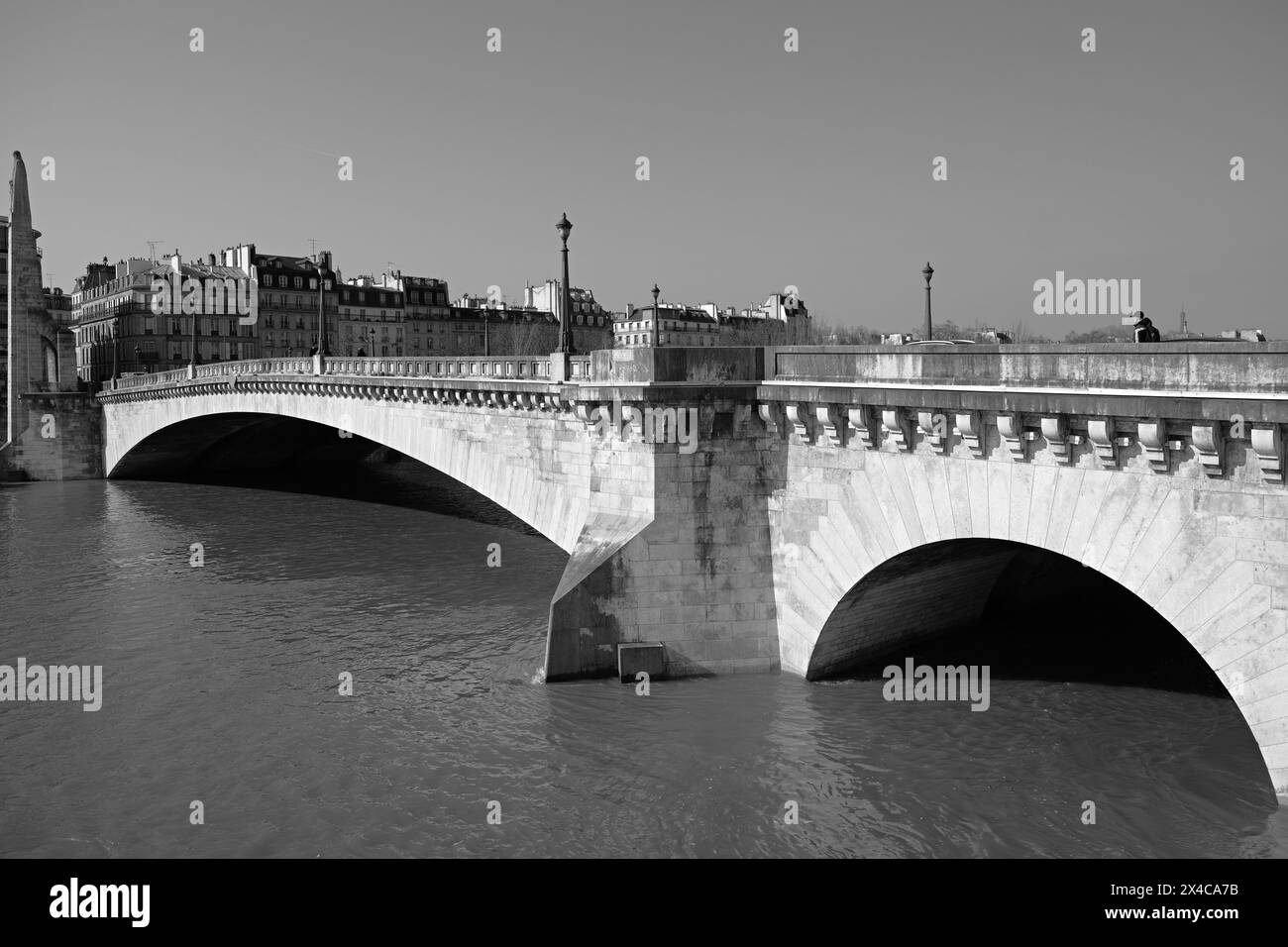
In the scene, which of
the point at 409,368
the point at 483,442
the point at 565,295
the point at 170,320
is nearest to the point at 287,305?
the point at 170,320

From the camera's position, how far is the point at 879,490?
14.3 metres

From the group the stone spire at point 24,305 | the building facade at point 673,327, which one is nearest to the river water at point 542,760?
the stone spire at point 24,305

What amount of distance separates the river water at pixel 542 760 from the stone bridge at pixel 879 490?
49.5 inches

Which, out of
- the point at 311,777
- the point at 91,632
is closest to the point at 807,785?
the point at 311,777

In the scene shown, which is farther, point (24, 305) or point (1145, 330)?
point (24, 305)

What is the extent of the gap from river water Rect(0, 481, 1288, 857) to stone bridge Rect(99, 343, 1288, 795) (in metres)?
1.26

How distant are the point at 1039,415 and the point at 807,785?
4.84 m

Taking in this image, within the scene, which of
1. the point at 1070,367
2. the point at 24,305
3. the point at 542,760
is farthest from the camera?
the point at 24,305

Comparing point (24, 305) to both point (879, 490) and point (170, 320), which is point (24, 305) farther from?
point (879, 490)

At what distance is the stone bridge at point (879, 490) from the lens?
1009cm

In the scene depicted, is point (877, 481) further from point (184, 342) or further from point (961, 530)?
point (184, 342)

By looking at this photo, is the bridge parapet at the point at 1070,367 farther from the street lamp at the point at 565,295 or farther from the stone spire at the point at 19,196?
the stone spire at the point at 19,196

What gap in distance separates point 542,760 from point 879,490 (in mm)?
5432
